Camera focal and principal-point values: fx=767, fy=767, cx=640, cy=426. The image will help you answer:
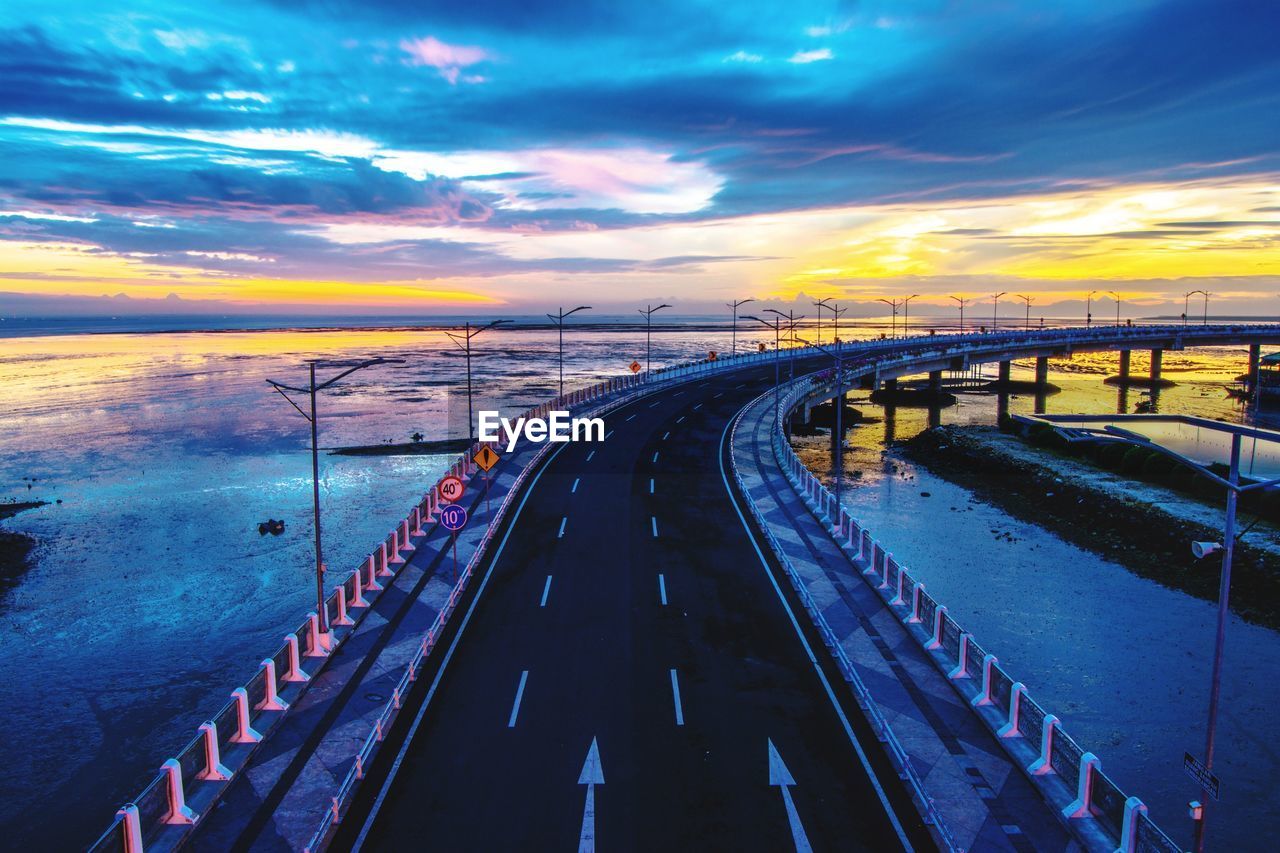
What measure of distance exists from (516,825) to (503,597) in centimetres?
1142

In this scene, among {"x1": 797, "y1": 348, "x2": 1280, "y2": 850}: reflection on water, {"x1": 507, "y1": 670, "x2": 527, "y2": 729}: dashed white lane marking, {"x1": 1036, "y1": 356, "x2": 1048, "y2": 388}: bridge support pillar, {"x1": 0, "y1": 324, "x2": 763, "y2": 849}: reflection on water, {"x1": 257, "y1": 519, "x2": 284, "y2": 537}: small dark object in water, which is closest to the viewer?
{"x1": 507, "y1": 670, "x2": 527, "y2": 729}: dashed white lane marking

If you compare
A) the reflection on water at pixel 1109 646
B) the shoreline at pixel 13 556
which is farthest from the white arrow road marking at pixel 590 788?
the shoreline at pixel 13 556

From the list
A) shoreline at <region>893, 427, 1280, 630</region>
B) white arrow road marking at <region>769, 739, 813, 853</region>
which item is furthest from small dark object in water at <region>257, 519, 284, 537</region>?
shoreline at <region>893, 427, 1280, 630</region>

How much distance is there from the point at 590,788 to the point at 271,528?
30.7 m

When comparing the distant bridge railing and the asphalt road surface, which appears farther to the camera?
the asphalt road surface

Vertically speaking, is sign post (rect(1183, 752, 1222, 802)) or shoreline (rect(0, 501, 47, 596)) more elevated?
sign post (rect(1183, 752, 1222, 802))

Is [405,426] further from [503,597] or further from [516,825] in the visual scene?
[516,825]

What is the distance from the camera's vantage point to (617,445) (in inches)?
1957

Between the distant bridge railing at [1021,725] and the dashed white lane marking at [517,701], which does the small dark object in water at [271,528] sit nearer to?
the dashed white lane marking at [517,701]

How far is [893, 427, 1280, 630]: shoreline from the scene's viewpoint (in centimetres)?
3198

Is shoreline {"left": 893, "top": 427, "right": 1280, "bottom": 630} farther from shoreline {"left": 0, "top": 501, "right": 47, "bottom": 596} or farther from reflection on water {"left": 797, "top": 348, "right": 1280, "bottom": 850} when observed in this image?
shoreline {"left": 0, "top": 501, "right": 47, "bottom": 596}

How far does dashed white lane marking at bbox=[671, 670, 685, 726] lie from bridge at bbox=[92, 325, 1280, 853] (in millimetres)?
54

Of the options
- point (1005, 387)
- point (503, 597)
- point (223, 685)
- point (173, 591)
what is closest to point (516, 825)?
point (503, 597)

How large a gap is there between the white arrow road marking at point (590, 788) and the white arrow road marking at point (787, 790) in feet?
11.3
